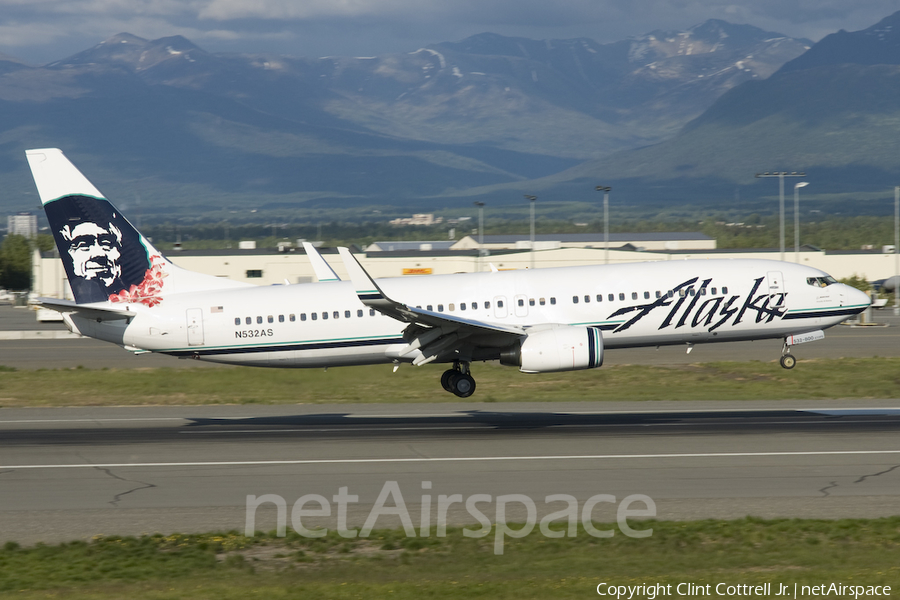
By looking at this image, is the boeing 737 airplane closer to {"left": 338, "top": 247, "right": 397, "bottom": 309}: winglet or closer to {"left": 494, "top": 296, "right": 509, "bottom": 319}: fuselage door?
{"left": 494, "top": 296, "right": 509, "bottom": 319}: fuselage door

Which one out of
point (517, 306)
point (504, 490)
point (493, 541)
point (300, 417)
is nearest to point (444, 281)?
point (517, 306)

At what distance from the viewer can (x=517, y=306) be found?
113ft

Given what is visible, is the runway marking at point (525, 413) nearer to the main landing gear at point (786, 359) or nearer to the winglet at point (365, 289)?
the main landing gear at point (786, 359)

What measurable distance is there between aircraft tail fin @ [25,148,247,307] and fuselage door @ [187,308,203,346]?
55.7 inches

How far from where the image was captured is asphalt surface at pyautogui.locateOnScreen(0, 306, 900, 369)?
53938 mm

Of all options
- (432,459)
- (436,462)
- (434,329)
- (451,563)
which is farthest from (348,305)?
(451,563)

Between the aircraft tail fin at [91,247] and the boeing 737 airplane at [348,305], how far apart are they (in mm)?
36

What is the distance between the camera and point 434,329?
108 feet

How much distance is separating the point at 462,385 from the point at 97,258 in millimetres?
13746

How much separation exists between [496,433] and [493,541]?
475 inches

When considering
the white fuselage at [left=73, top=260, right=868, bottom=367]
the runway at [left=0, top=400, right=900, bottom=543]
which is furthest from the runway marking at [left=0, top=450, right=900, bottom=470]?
the white fuselage at [left=73, top=260, right=868, bottom=367]

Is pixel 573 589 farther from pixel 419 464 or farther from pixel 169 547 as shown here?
pixel 419 464

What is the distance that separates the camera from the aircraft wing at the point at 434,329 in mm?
30219

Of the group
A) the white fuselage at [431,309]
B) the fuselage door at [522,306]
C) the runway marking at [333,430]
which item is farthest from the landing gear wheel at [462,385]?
the fuselage door at [522,306]
